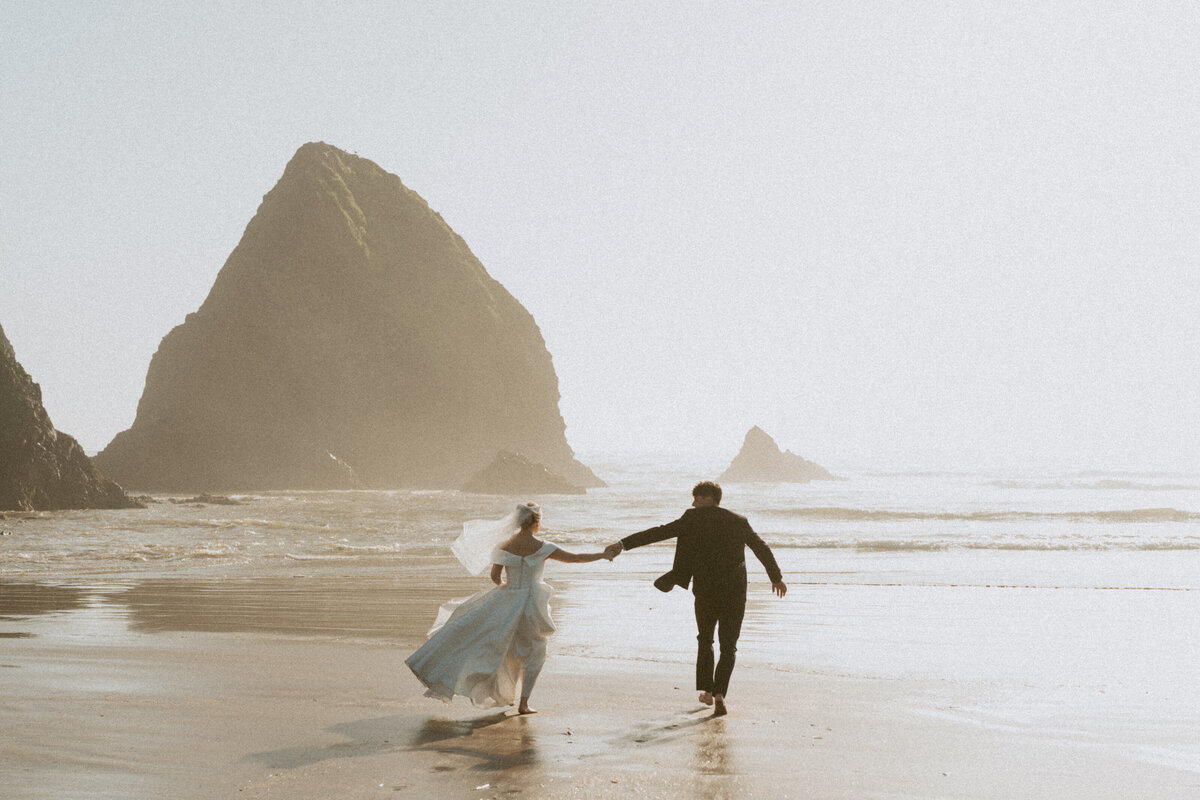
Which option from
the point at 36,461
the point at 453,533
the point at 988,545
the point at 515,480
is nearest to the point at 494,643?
the point at 988,545

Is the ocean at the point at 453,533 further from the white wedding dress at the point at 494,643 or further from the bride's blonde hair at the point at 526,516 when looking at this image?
the bride's blonde hair at the point at 526,516

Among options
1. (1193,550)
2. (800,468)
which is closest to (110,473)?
(800,468)

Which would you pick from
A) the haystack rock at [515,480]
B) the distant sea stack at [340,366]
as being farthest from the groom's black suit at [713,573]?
the distant sea stack at [340,366]

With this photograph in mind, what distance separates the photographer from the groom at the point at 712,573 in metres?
7.36

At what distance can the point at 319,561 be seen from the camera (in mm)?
20516

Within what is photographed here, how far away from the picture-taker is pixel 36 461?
4212 cm

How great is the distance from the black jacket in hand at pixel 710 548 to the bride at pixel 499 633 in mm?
821

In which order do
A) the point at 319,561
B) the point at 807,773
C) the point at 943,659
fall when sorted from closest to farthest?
the point at 807,773 < the point at 943,659 < the point at 319,561

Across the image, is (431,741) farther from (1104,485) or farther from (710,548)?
(1104,485)

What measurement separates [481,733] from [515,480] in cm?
5955

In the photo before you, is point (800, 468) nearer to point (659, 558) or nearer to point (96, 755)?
point (659, 558)

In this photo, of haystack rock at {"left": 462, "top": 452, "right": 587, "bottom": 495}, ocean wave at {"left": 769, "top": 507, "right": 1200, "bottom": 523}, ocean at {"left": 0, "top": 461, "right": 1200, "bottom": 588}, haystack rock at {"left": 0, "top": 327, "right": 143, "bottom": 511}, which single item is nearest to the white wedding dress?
ocean at {"left": 0, "top": 461, "right": 1200, "bottom": 588}

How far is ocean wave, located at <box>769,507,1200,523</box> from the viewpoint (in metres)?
34.9

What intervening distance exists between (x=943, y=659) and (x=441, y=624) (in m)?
5.57
